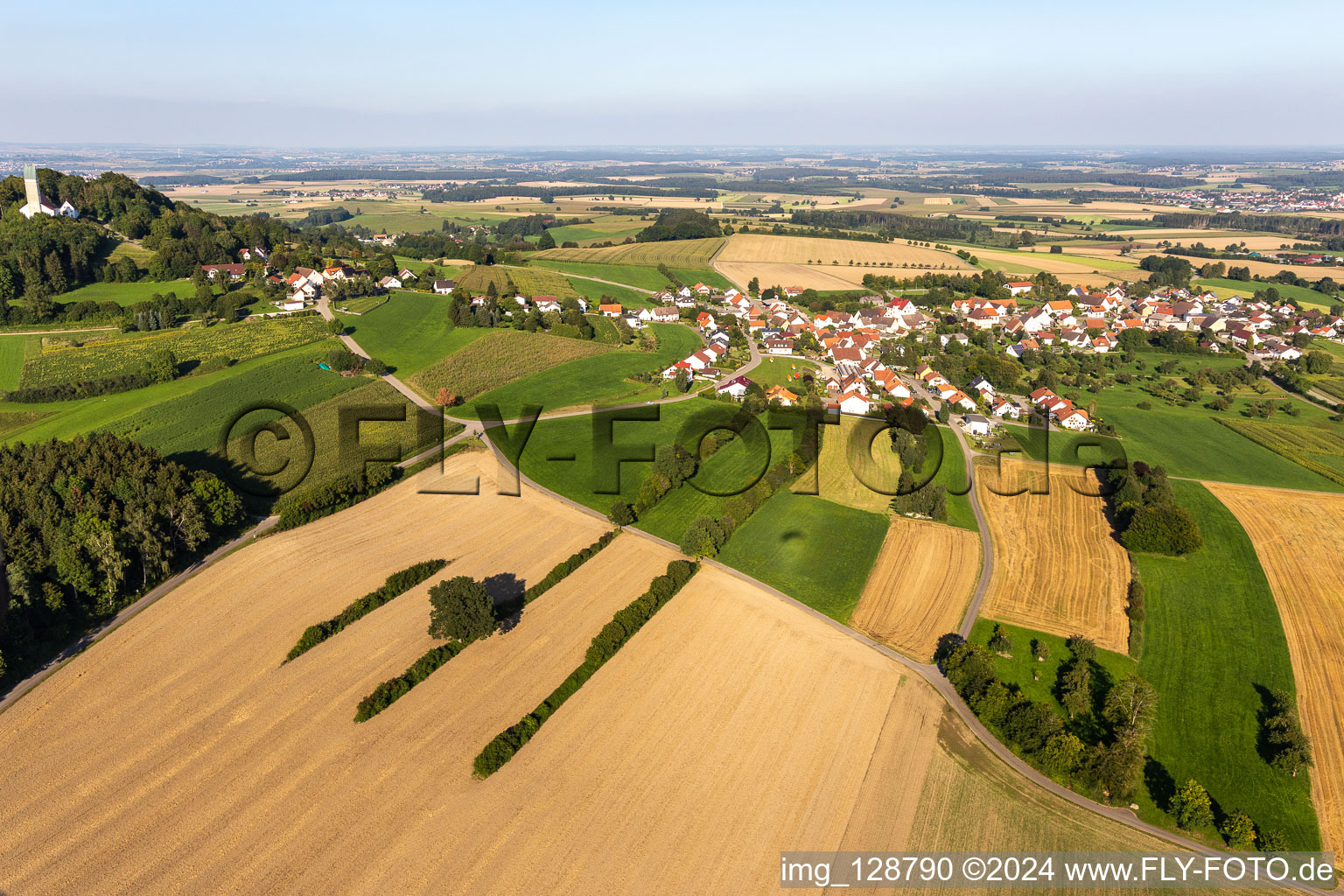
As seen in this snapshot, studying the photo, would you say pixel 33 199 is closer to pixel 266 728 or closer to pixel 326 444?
pixel 326 444

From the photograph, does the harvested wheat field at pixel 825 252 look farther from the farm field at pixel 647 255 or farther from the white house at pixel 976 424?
the white house at pixel 976 424

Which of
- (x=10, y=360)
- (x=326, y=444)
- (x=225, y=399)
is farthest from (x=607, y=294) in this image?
(x=10, y=360)

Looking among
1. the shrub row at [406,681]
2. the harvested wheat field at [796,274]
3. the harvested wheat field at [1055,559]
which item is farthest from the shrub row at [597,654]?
the harvested wheat field at [796,274]

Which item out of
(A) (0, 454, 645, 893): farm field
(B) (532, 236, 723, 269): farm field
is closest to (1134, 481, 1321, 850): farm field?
(A) (0, 454, 645, 893): farm field

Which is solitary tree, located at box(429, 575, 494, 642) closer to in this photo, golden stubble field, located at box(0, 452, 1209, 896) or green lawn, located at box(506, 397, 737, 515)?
golden stubble field, located at box(0, 452, 1209, 896)

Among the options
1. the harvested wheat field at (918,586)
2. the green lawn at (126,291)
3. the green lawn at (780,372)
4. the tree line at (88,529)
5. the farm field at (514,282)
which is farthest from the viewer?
the farm field at (514,282)

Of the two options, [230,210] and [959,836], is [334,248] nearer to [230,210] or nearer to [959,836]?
[230,210]

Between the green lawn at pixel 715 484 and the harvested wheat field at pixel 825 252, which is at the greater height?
the harvested wheat field at pixel 825 252
